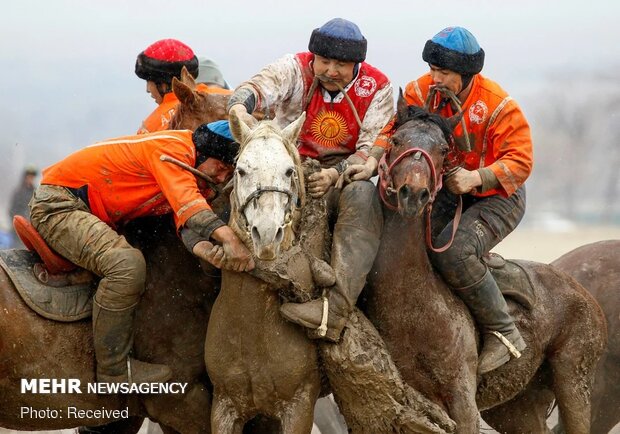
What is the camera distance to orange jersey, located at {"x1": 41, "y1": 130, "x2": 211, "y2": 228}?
6941mm

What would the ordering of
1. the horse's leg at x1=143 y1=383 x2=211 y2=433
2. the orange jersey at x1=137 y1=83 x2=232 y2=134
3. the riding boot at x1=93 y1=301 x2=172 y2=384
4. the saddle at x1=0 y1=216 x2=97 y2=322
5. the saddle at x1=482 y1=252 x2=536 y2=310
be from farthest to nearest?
the orange jersey at x1=137 y1=83 x2=232 y2=134 → the saddle at x1=482 y1=252 x2=536 y2=310 → the horse's leg at x1=143 y1=383 x2=211 y2=433 → the saddle at x1=0 y1=216 x2=97 y2=322 → the riding boot at x1=93 y1=301 x2=172 y2=384

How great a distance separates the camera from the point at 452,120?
6977 millimetres

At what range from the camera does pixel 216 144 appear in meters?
6.95

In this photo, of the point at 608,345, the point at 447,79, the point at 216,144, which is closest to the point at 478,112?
the point at 447,79

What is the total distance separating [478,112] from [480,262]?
3.05 ft

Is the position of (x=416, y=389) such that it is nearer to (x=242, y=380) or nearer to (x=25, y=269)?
(x=242, y=380)

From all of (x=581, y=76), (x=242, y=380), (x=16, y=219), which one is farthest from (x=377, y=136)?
(x=581, y=76)

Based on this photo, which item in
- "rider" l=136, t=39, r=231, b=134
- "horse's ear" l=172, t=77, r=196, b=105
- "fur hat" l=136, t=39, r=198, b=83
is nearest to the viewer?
"horse's ear" l=172, t=77, r=196, b=105

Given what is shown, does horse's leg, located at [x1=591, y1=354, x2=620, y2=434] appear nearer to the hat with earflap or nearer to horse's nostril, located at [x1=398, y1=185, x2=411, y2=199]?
horse's nostril, located at [x1=398, y1=185, x2=411, y2=199]

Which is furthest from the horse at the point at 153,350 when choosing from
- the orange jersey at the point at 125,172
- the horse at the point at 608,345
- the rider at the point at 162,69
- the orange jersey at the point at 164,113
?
the horse at the point at 608,345

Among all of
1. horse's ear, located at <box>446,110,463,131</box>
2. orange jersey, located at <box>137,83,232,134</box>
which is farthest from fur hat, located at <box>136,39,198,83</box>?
horse's ear, located at <box>446,110,463,131</box>

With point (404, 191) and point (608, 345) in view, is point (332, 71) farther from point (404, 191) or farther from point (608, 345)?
point (608, 345)

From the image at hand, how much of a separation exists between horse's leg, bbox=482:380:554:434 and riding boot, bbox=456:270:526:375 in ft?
4.43

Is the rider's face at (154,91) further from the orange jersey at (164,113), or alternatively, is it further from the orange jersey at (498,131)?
the orange jersey at (498,131)
